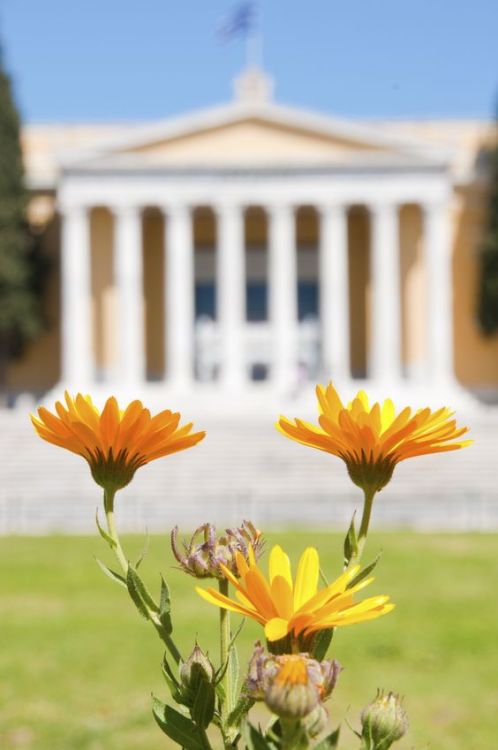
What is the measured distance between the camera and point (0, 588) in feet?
44.2

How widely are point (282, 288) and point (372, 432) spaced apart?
36854 mm

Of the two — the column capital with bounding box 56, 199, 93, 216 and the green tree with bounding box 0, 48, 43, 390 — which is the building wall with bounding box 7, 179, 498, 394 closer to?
the green tree with bounding box 0, 48, 43, 390

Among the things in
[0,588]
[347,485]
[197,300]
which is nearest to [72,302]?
[197,300]

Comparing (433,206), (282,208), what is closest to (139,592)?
(282,208)

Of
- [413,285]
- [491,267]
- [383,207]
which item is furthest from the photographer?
[413,285]

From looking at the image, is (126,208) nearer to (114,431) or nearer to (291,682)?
(114,431)

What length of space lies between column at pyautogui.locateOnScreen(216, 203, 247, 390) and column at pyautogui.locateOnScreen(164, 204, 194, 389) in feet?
4.00

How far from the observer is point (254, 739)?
125 centimetres

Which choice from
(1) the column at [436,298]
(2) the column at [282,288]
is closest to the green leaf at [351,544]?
(2) the column at [282,288]

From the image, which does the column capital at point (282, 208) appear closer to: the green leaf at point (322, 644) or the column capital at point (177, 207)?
the column capital at point (177, 207)

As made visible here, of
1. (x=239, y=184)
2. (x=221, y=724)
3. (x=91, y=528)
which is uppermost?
(x=239, y=184)

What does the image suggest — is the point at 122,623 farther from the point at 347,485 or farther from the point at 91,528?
the point at 347,485

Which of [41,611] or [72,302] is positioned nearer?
[41,611]

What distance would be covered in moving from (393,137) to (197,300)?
32.7ft
